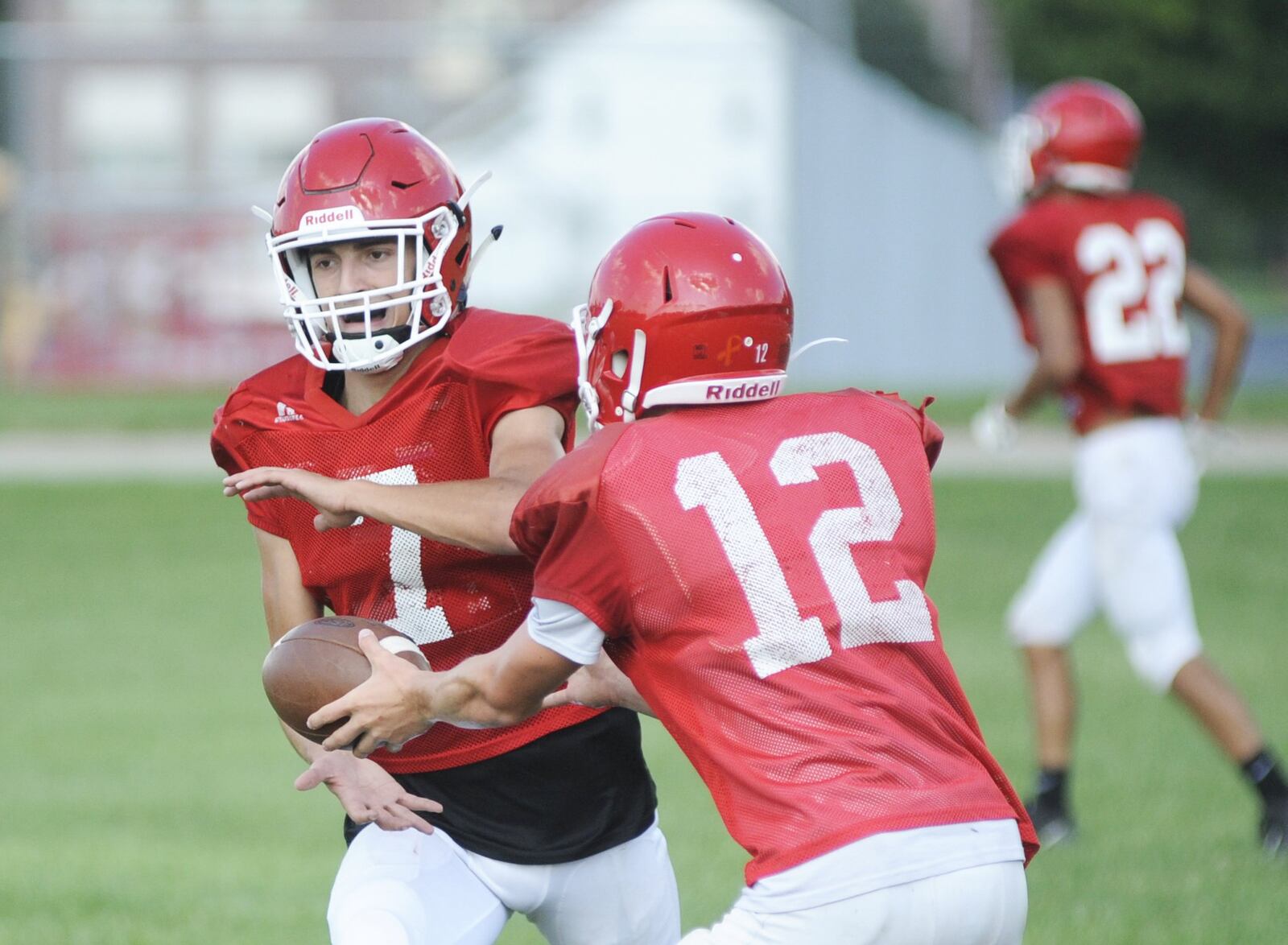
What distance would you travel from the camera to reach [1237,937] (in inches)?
178

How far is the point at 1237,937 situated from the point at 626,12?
62.9 feet

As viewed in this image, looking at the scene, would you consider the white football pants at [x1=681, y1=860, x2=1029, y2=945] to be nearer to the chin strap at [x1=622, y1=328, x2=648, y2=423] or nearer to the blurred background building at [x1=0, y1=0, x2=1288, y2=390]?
the chin strap at [x1=622, y1=328, x2=648, y2=423]

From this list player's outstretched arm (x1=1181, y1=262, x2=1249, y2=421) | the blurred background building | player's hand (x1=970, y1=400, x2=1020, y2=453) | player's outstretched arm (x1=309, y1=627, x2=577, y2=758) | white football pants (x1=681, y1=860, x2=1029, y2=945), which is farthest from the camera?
the blurred background building

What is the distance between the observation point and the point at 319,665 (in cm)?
293

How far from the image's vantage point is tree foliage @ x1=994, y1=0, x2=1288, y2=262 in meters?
30.4

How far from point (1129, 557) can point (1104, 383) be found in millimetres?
596

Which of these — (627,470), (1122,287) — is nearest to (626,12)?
(1122,287)

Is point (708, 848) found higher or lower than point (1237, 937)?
lower

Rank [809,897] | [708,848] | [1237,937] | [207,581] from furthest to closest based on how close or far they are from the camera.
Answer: [207,581] < [708,848] < [1237,937] < [809,897]

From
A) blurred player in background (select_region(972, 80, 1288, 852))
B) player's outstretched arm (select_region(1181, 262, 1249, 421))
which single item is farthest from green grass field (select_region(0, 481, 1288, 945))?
player's outstretched arm (select_region(1181, 262, 1249, 421))

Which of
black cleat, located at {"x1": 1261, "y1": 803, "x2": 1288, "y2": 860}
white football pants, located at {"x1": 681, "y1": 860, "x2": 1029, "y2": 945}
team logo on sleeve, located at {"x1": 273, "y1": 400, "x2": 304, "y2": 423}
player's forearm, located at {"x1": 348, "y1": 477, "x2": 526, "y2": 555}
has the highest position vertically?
team logo on sleeve, located at {"x1": 273, "y1": 400, "x2": 304, "y2": 423}

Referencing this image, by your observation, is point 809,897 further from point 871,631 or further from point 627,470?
point 627,470

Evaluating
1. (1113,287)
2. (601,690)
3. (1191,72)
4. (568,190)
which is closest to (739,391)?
(601,690)

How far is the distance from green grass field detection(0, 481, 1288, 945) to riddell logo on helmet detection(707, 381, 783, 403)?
2.46 meters
